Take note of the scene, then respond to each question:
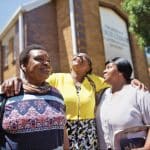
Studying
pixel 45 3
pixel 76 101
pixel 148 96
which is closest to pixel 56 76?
pixel 76 101

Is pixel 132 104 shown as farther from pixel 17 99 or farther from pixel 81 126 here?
pixel 17 99

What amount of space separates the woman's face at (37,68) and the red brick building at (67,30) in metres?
8.91

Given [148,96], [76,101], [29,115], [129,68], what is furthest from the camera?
[76,101]

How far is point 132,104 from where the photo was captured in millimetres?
3107

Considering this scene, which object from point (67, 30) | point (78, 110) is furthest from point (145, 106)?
point (67, 30)

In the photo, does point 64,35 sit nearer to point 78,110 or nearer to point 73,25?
point 73,25

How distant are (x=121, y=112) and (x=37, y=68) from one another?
98cm

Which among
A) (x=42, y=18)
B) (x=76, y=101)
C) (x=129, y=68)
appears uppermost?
(x=42, y=18)

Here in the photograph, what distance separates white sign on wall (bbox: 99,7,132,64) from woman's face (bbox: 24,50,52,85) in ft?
34.4

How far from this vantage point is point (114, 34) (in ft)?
45.4

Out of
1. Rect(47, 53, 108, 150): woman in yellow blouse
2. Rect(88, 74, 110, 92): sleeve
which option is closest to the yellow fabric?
Rect(47, 53, 108, 150): woman in yellow blouse

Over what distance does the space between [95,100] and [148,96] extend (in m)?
0.92

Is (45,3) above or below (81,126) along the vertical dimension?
above

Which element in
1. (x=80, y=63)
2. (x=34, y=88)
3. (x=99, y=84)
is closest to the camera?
(x=34, y=88)
